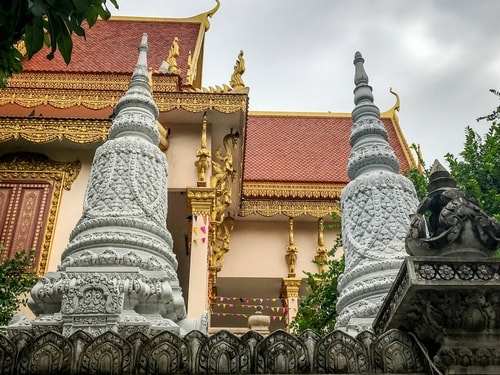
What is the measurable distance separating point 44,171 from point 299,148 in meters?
7.50

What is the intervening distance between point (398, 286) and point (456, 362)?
28cm

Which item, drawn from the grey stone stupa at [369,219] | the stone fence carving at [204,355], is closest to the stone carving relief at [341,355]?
the stone fence carving at [204,355]

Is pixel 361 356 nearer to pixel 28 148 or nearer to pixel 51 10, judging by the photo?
pixel 51 10

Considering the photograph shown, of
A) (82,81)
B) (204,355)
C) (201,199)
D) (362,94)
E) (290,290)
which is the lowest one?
(204,355)

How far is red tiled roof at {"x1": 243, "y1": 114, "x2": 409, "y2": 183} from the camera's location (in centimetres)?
1318

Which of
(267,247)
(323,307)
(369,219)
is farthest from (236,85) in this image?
(369,219)

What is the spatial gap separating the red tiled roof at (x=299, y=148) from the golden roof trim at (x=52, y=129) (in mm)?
4428

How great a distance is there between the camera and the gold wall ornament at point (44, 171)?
27.3 ft

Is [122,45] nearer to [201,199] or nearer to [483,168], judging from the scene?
[201,199]

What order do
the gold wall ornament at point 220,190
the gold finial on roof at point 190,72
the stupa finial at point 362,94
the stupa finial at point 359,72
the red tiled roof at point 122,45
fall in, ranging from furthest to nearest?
the red tiled roof at point 122,45
the gold finial on roof at point 190,72
the gold wall ornament at point 220,190
the stupa finial at point 359,72
the stupa finial at point 362,94

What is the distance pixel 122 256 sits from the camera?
2.86m

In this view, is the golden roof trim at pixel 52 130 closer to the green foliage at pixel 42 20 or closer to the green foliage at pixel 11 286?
the green foliage at pixel 11 286

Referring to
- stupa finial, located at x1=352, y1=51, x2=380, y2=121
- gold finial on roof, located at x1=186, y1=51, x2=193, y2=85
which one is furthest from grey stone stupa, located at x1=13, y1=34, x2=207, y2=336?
gold finial on roof, located at x1=186, y1=51, x2=193, y2=85

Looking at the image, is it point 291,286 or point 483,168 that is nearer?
point 483,168
